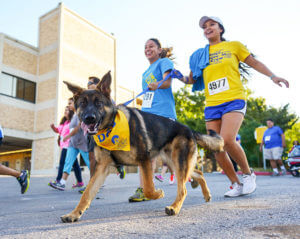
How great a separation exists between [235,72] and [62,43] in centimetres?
2352

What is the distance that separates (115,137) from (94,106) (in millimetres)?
407

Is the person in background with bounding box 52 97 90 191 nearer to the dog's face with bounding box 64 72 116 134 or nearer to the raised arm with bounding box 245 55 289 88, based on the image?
the dog's face with bounding box 64 72 116 134

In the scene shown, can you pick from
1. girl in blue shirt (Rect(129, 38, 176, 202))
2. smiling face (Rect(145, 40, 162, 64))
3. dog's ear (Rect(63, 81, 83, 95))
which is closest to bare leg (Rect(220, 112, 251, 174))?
girl in blue shirt (Rect(129, 38, 176, 202))

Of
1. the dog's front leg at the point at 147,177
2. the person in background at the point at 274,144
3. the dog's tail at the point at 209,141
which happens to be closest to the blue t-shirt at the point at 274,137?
the person in background at the point at 274,144

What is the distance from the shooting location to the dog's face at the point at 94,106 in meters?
2.73

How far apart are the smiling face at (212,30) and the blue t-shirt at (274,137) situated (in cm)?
827

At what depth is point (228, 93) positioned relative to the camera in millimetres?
4000

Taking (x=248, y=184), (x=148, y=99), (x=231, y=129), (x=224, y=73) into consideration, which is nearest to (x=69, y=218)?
(x=148, y=99)

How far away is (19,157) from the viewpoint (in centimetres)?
3036

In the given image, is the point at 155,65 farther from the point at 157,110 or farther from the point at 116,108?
the point at 116,108

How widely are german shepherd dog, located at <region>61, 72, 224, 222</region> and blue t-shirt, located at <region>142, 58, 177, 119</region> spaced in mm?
851

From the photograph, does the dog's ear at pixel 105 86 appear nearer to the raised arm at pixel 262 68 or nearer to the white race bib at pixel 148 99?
the white race bib at pixel 148 99

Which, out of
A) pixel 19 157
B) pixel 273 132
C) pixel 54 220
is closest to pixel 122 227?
pixel 54 220

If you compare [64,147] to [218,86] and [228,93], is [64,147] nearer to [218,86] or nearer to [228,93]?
[218,86]
